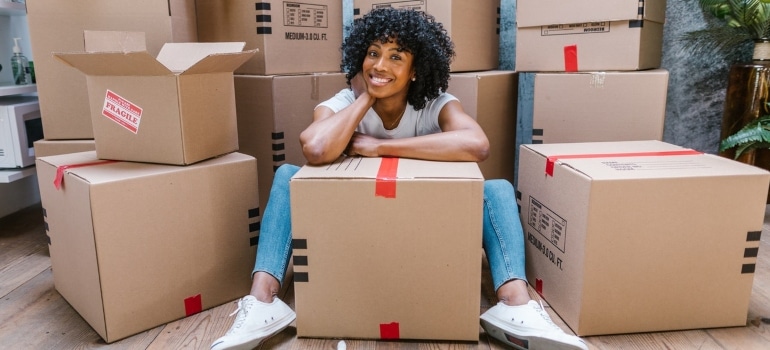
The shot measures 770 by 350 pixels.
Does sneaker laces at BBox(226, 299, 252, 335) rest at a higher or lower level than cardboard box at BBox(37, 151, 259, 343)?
lower

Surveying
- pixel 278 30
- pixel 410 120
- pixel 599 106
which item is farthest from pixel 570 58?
pixel 278 30

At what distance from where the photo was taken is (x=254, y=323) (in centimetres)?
132

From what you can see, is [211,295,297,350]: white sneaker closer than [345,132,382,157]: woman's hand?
Yes

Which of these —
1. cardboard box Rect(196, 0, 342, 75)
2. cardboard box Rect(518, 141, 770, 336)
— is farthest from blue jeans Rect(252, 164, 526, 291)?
cardboard box Rect(196, 0, 342, 75)

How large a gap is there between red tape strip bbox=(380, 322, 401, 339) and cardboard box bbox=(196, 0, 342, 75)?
3.40 feet

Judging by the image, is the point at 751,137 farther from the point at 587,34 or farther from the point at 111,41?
the point at 111,41

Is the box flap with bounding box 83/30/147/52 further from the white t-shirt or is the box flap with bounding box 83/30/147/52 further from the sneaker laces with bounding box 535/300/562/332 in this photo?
the sneaker laces with bounding box 535/300/562/332

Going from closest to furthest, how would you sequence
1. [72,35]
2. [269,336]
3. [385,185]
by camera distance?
[385,185], [269,336], [72,35]

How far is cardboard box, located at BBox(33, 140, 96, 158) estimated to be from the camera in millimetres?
1787

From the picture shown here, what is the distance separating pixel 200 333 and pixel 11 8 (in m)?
1.54

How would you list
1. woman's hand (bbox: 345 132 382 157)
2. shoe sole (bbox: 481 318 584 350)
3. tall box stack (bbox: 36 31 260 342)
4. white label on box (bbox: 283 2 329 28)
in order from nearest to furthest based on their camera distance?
shoe sole (bbox: 481 318 584 350)
tall box stack (bbox: 36 31 260 342)
woman's hand (bbox: 345 132 382 157)
white label on box (bbox: 283 2 329 28)

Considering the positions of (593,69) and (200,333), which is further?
(593,69)

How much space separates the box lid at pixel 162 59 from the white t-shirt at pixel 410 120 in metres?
0.31

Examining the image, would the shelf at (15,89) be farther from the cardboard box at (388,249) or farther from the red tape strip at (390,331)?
the red tape strip at (390,331)
